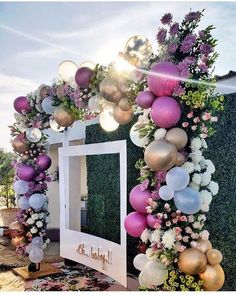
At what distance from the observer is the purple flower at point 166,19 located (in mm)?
3637

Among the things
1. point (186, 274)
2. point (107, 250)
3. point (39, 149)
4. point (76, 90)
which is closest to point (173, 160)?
point (186, 274)

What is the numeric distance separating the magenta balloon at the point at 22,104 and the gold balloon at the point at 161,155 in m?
3.50

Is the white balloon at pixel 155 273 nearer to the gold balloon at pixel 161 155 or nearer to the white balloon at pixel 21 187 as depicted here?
the gold balloon at pixel 161 155

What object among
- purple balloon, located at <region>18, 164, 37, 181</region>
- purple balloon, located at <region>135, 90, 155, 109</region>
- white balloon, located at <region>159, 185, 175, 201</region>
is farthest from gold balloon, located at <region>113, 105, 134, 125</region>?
purple balloon, located at <region>18, 164, 37, 181</region>

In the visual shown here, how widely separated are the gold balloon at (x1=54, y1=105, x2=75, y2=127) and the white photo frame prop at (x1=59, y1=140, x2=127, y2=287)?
0.64 m

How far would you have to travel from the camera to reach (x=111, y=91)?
4203mm

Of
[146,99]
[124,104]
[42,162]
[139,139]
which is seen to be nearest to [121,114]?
[124,104]

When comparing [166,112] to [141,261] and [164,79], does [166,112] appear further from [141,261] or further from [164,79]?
[141,261]

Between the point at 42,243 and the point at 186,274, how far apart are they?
11.6 ft

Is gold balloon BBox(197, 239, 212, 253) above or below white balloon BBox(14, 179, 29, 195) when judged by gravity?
below

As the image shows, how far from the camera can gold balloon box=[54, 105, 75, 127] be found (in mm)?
5297

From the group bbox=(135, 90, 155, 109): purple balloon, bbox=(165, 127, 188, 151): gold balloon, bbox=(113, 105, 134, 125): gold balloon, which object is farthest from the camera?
bbox=(113, 105, 134, 125): gold balloon

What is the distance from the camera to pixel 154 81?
3.54 metres

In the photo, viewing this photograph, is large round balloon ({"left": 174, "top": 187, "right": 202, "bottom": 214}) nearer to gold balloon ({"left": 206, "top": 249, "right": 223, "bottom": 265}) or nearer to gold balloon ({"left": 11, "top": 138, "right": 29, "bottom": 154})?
gold balloon ({"left": 206, "top": 249, "right": 223, "bottom": 265})
